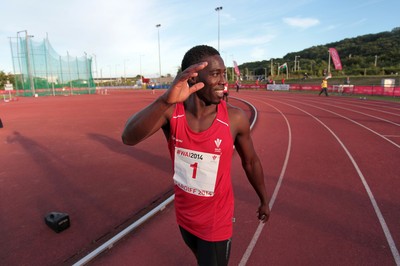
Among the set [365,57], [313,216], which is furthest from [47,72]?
[365,57]

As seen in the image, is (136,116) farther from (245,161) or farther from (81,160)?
(81,160)

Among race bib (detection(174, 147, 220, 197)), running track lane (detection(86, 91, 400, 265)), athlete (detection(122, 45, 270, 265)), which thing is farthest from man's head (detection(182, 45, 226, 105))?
running track lane (detection(86, 91, 400, 265))

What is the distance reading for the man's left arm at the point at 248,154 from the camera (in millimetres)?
1783

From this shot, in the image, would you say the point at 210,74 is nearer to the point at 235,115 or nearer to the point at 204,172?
the point at 235,115

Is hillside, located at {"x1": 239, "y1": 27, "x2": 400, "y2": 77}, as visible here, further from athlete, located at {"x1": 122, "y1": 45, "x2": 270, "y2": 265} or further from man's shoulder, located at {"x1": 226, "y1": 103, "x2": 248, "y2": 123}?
athlete, located at {"x1": 122, "y1": 45, "x2": 270, "y2": 265}

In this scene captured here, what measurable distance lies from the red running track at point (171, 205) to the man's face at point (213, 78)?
7.61 ft

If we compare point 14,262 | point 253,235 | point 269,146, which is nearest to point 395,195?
point 253,235

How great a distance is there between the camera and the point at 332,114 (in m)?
14.4

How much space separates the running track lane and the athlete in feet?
5.31

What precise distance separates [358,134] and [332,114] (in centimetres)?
506

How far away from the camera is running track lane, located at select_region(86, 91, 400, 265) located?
3189mm

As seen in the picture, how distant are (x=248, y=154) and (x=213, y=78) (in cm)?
70

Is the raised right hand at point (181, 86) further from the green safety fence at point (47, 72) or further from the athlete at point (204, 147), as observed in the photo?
the green safety fence at point (47, 72)

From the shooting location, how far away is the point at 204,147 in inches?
63.9
